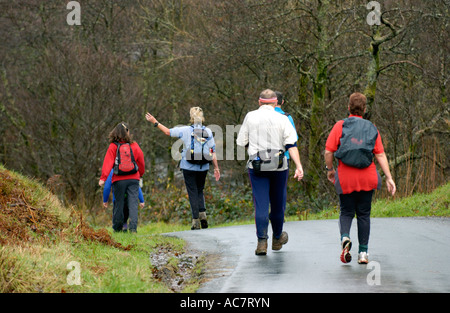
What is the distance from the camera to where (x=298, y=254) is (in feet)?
28.4

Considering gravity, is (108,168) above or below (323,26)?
below

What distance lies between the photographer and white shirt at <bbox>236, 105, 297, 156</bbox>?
805 centimetres

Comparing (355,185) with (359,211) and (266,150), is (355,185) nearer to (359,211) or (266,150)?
(359,211)

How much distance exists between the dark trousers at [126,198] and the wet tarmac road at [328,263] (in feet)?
3.35

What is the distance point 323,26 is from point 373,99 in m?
2.58

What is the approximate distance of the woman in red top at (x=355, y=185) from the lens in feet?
24.5

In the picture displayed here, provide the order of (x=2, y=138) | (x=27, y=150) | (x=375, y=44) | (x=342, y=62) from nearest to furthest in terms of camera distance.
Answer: (x=375, y=44), (x=342, y=62), (x=27, y=150), (x=2, y=138)

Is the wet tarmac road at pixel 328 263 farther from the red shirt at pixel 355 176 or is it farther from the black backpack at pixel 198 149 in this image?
the black backpack at pixel 198 149

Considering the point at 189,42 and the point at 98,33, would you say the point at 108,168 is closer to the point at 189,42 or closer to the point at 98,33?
the point at 189,42

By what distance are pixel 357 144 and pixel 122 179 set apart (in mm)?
4609

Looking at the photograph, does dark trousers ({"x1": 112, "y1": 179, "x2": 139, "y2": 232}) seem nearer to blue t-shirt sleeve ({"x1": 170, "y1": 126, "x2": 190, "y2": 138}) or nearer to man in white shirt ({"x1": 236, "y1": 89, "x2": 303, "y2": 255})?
blue t-shirt sleeve ({"x1": 170, "y1": 126, "x2": 190, "y2": 138})

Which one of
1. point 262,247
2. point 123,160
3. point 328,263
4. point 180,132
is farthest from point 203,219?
point 328,263
